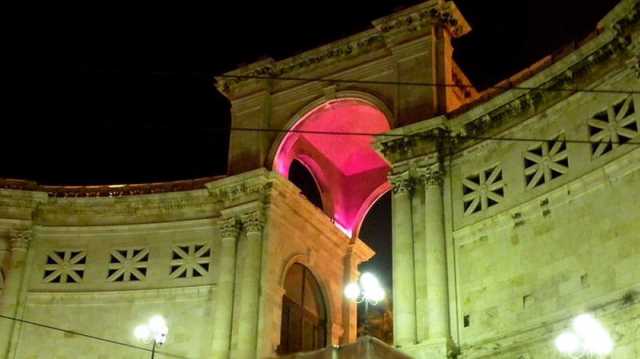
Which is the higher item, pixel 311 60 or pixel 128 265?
pixel 311 60

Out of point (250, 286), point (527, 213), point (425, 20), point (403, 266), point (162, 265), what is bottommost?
point (403, 266)

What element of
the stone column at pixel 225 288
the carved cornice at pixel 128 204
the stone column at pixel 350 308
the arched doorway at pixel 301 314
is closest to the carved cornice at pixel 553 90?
the stone column at pixel 225 288

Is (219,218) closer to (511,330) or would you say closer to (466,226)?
(466,226)

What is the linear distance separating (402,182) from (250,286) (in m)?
5.53

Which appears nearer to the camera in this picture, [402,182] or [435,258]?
[435,258]

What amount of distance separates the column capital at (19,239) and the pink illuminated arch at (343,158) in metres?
8.48

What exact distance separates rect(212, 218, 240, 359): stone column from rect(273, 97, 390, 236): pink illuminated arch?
264 cm

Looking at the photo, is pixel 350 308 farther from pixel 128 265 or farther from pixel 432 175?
pixel 432 175

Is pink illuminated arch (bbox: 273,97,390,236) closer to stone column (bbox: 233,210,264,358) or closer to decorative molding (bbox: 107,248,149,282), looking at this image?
stone column (bbox: 233,210,264,358)

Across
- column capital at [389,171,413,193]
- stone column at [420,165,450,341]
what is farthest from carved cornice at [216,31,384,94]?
stone column at [420,165,450,341]

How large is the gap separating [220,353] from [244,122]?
7643 millimetres

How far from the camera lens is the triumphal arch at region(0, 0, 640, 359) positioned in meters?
21.6

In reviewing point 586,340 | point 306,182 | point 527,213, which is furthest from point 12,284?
point 586,340

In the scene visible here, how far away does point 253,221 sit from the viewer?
28.7 metres
